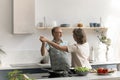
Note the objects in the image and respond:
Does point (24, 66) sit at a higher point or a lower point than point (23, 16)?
lower

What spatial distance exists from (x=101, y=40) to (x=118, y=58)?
0.63 meters

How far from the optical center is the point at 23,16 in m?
4.70

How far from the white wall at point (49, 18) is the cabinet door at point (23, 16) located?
131mm

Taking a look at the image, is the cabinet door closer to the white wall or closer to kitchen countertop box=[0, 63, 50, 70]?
the white wall

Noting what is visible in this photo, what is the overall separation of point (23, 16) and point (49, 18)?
55cm

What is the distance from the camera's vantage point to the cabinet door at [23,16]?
466 centimetres

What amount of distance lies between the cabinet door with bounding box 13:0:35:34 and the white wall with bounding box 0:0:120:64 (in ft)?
0.43

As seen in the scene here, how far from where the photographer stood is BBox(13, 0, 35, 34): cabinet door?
4.66 meters

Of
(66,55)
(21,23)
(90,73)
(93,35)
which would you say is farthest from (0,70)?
(93,35)

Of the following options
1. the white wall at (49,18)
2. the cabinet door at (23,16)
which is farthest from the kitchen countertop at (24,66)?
the cabinet door at (23,16)

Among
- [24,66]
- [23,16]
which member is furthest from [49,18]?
[24,66]

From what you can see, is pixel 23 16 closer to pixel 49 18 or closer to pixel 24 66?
pixel 49 18

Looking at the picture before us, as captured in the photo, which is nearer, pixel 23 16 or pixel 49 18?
pixel 23 16

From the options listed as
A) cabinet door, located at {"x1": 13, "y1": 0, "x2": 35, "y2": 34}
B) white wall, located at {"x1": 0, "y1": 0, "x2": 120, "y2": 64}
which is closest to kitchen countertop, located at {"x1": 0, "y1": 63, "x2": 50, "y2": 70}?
white wall, located at {"x1": 0, "y1": 0, "x2": 120, "y2": 64}
